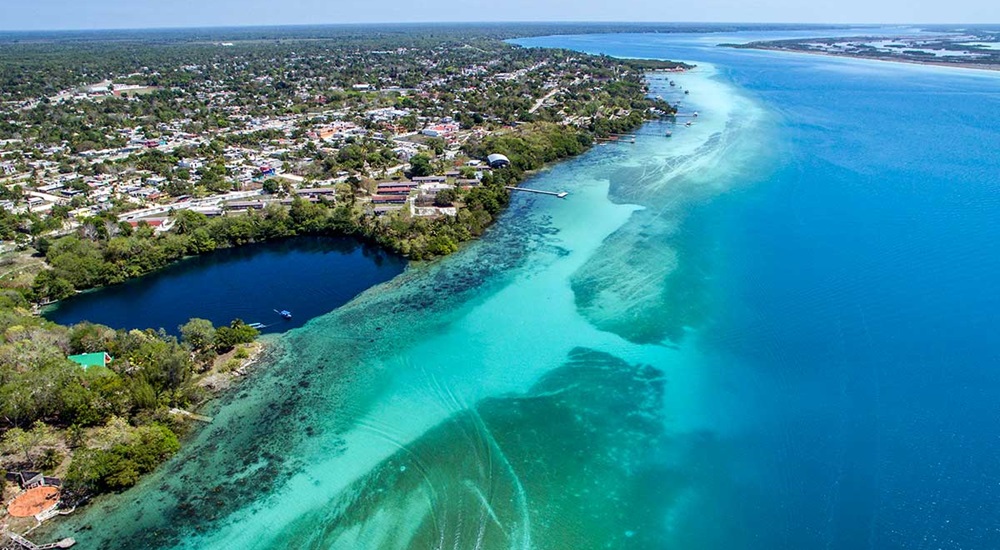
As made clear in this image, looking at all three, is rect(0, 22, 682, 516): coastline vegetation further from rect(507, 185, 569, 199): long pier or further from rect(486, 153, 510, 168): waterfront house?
rect(486, 153, 510, 168): waterfront house

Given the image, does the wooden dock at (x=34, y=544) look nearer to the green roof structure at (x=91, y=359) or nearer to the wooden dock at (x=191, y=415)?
the wooden dock at (x=191, y=415)

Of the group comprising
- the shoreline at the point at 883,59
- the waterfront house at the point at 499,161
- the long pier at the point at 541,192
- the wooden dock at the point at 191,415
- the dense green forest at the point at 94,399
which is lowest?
the wooden dock at the point at 191,415

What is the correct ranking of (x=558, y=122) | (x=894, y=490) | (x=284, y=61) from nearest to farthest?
1. (x=894, y=490)
2. (x=558, y=122)
3. (x=284, y=61)

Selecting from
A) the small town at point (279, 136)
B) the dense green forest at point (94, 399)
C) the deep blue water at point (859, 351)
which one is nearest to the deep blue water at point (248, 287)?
the dense green forest at point (94, 399)

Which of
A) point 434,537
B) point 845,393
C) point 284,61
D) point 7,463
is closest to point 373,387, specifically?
point 434,537

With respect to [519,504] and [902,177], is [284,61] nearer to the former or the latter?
[902,177]

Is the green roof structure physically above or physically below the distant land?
below

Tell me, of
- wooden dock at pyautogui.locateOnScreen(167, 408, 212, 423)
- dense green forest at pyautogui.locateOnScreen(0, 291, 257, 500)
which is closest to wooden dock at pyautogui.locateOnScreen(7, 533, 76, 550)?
dense green forest at pyautogui.locateOnScreen(0, 291, 257, 500)
